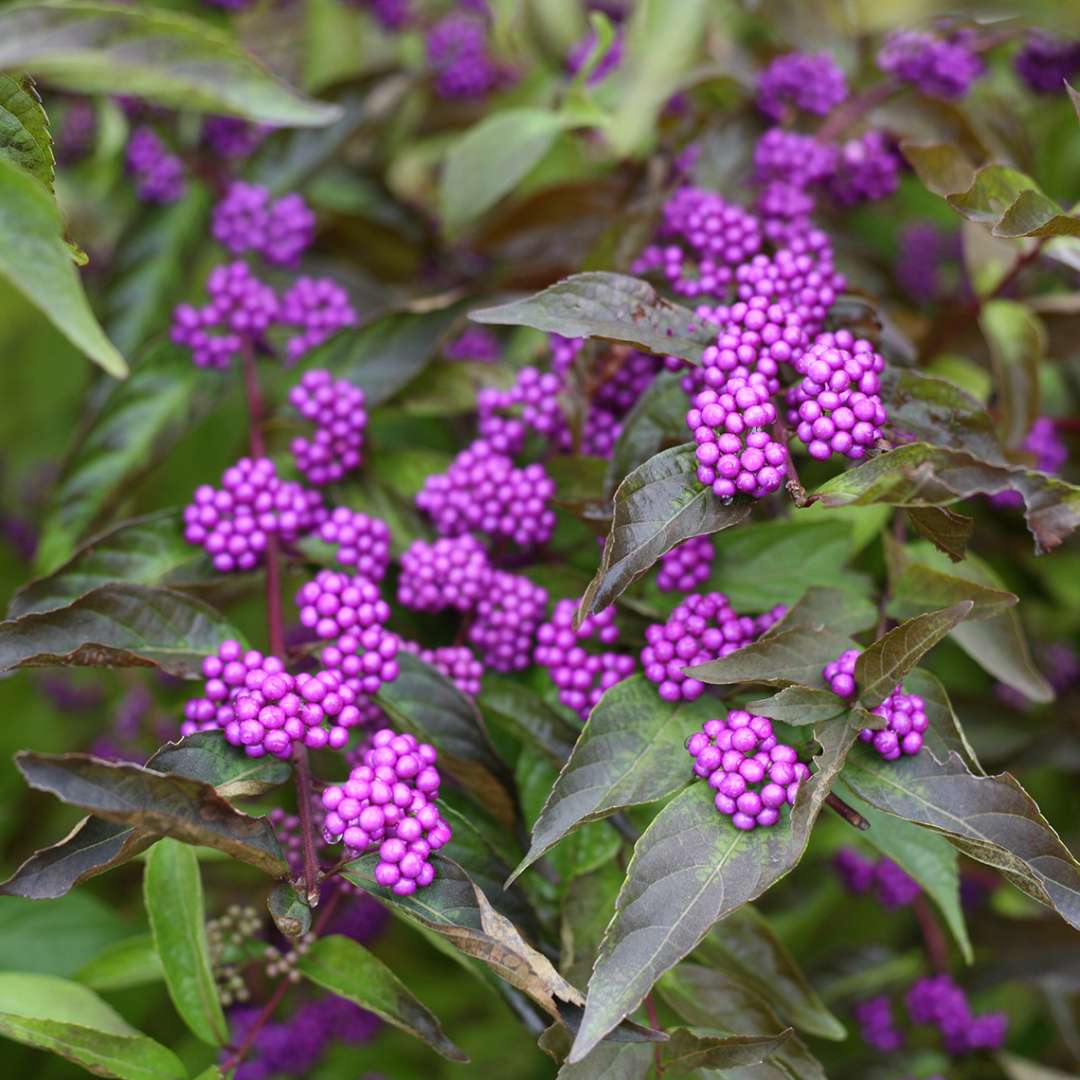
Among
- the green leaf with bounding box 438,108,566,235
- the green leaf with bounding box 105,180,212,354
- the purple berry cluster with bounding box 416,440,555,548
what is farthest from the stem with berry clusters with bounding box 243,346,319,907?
the green leaf with bounding box 438,108,566,235

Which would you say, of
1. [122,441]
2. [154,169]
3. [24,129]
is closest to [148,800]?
[24,129]

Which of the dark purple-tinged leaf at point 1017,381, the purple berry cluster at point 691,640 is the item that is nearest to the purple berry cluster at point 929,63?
the dark purple-tinged leaf at point 1017,381

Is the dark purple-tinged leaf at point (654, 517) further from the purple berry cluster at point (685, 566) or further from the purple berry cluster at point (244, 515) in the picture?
the purple berry cluster at point (244, 515)

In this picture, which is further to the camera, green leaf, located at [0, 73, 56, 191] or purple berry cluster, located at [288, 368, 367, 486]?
purple berry cluster, located at [288, 368, 367, 486]

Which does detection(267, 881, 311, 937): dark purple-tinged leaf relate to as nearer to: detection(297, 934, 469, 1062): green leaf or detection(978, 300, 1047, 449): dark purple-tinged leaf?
detection(297, 934, 469, 1062): green leaf

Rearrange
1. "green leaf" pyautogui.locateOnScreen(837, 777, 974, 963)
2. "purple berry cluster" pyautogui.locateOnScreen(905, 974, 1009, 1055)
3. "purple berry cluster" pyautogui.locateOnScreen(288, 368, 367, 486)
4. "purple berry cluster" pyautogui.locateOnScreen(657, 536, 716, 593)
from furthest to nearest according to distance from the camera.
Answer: "purple berry cluster" pyautogui.locateOnScreen(905, 974, 1009, 1055), "purple berry cluster" pyautogui.locateOnScreen(288, 368, 367, 486), "purple berry cluster" pyautogui.locateOnScreen(657, 536, 716, 593), "green leaf" pyautogui.locateOnScreen(837, 777, 974, 963)

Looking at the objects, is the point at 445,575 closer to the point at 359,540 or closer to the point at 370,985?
the point at 359,540
